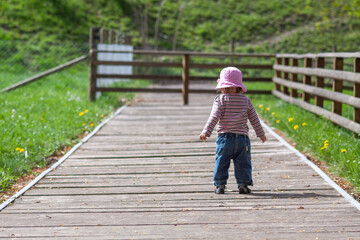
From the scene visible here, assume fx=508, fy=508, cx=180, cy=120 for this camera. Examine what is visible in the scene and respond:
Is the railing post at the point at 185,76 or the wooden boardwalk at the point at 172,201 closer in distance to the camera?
the wooden boardwalk at the point at 172,201

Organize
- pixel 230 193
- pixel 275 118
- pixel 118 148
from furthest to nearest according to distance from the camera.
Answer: pixel 275 118
pixel 118 148
pixel 230 193

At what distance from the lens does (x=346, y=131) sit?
777cm

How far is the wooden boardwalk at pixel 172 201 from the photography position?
402 cm

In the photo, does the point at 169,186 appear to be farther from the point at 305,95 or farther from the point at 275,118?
the point at 305,95

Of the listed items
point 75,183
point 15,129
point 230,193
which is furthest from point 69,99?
point 230,193

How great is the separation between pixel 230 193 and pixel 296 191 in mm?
670

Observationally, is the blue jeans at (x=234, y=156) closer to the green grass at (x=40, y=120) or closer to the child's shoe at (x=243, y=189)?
the child's shoe at (x=243, y=189)

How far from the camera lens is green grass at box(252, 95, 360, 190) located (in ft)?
18.9

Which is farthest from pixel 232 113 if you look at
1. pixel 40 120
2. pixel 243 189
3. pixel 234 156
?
pixel 40 120

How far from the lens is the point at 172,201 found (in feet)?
16.0

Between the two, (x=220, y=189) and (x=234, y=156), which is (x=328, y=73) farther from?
(x=220, y=189)

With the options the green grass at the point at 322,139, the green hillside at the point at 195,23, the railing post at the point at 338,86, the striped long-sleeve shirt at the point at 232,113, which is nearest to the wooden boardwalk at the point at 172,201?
the green grass at the point at 322,139

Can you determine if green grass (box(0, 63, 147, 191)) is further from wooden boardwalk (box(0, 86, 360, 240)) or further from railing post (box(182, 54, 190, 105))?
railing post (box(182, 54, 190, 105))

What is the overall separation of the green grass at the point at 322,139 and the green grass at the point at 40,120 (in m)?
3.48
